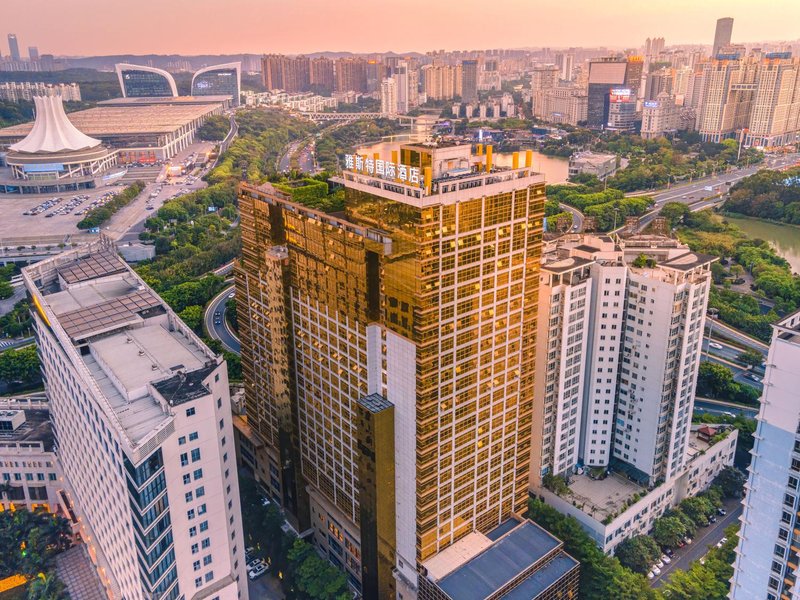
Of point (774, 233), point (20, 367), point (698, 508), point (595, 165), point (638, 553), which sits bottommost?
point (638, 553)

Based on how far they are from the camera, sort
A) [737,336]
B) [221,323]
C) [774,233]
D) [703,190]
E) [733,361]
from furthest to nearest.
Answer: [703,190], [774,233], [221,323], [737,336], [733,361]

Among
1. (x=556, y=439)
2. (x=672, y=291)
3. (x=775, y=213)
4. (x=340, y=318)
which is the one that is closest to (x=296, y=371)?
(x=340, y=318)

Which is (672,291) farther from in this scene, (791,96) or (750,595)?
(791,96)

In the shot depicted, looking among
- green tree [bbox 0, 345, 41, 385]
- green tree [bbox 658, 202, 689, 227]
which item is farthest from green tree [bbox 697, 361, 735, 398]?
green tree [bbox 0, 345, 41, 385]

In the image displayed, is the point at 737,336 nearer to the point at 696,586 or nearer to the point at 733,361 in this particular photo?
the point at 733,361

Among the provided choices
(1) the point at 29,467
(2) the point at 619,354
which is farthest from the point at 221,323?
(2) the point at 619,354
